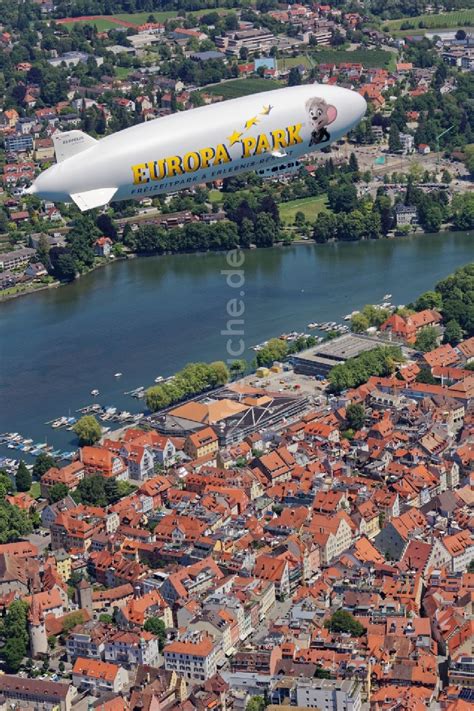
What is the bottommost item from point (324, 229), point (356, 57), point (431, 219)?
point (431, 219)

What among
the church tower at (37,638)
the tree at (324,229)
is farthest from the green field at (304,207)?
the church tower at (37,638)

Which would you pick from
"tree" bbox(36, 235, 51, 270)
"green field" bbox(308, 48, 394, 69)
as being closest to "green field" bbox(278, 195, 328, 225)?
"tree" bbox(36, 235, 51, 270)

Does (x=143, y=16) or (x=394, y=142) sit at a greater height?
(x=143, y=16)

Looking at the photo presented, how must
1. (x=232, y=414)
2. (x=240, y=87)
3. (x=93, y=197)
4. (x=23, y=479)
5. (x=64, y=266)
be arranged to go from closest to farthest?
(x=93, y=197)
(x=23, y=479)
(x=232, y=414)
(x=64, y=266)
(x=240, y=87)

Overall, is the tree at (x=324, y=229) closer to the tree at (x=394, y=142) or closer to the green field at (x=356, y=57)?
the tree at (x=394, y=142)

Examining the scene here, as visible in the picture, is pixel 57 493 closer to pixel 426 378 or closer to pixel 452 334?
pixel 426 378

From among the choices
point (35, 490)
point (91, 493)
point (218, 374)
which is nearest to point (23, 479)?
point (35, 490)

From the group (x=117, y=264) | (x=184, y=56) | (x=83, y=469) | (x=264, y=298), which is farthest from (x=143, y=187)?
(x=184, y=56)
